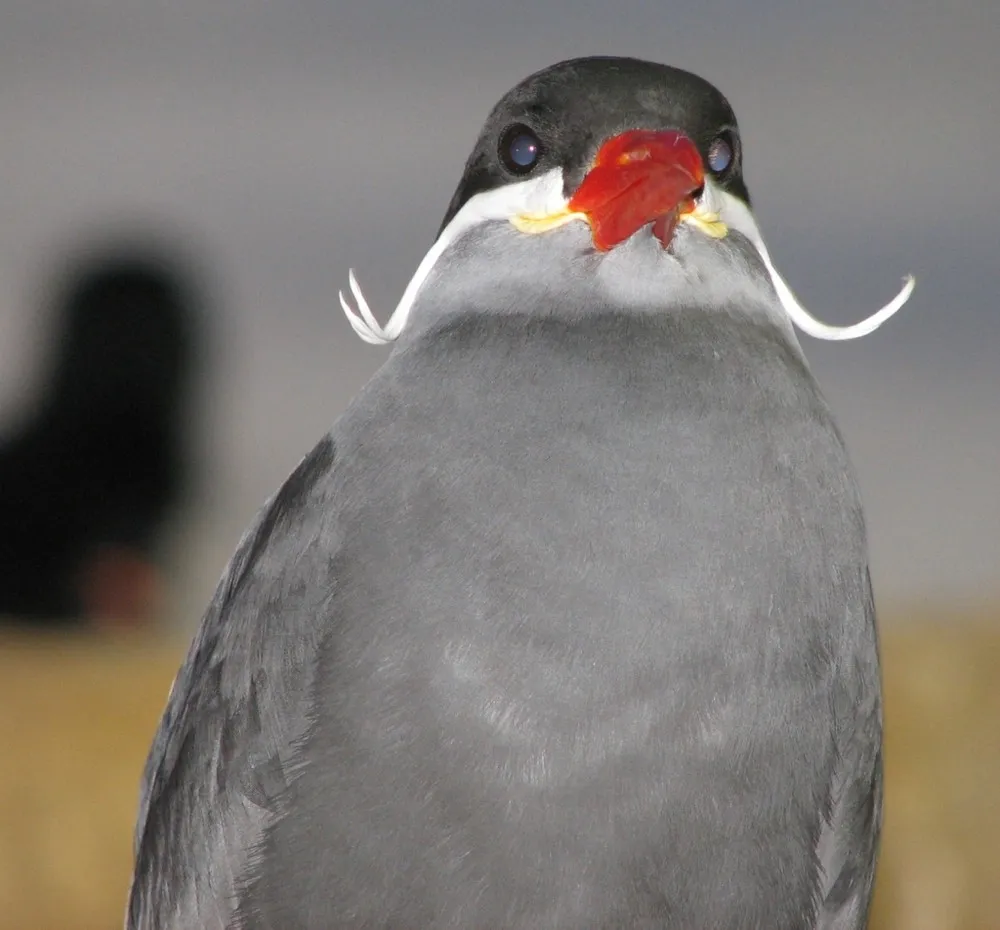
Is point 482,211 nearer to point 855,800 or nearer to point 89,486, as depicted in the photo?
point 855,800

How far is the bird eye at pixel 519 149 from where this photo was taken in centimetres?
116

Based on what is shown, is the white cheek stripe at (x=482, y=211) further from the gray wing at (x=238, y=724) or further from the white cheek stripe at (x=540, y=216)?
the gray wing at (x=238, y=724)

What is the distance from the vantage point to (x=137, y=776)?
217 centimetres

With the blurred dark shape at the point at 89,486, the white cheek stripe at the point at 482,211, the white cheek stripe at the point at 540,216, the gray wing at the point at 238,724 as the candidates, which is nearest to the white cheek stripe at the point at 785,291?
the white cheek stripe at the point at 540,216

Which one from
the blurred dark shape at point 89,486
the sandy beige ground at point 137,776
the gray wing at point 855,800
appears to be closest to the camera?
the gray wing at point 855,800

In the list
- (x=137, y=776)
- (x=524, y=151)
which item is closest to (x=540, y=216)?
(x=524, y=151)

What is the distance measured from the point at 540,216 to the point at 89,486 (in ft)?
5.74

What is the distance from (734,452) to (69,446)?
6.24 ft

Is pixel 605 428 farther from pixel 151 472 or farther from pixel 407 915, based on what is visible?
pixel 151 472

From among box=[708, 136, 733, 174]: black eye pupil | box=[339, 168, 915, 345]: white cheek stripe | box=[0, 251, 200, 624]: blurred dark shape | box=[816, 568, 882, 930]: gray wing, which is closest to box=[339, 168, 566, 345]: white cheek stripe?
box=[339, 168, 915, 345]: white cheek stripe

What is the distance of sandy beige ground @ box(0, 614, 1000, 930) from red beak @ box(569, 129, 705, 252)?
1313 millimetres

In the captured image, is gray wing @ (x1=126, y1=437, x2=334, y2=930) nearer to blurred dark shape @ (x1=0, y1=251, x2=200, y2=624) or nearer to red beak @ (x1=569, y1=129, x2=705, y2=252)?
red beak @ (x1=569, y1=129, x2=705, y2=252)

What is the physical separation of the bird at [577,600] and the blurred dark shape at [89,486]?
1526 millimetres

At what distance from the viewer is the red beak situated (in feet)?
3.43
